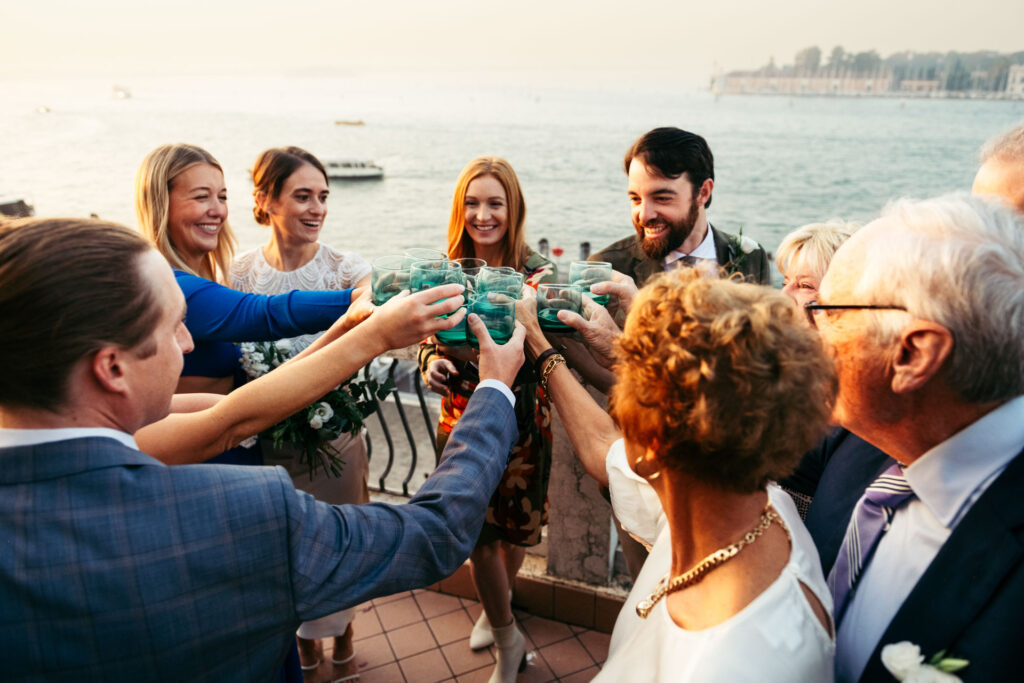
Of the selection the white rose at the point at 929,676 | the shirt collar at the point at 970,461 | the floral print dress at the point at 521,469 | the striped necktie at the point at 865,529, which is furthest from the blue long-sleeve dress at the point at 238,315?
the white rose at the point at 929,676

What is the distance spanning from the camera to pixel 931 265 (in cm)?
141

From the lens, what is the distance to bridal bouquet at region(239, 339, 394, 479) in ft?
9.61

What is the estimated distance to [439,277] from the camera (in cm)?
212

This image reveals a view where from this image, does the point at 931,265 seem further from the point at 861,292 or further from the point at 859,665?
the point at 859,665

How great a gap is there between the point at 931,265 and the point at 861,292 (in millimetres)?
159

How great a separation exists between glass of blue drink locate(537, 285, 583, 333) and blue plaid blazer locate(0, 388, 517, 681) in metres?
1.09

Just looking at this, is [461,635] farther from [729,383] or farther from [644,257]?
[729,383]

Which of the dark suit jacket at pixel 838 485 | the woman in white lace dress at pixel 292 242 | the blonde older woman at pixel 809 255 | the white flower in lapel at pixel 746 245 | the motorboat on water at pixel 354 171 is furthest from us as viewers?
the motorboat on water at pixel 354 171

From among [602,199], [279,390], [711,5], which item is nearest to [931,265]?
[279,390]

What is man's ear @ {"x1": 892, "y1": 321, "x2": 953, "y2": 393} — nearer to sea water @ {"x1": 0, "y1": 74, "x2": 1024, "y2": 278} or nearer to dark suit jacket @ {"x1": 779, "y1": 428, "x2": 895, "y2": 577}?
dark suit jacket @ {"x1": 779, "y1": 428, "x2": 895, "y2": 577}

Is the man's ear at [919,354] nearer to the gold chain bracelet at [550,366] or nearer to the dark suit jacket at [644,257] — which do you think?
the gold chain bracelet at [550,366]

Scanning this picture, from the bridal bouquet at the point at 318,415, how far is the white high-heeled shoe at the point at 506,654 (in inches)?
46.0

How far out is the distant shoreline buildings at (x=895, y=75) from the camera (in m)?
134

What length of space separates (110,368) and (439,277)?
1.03 meters
